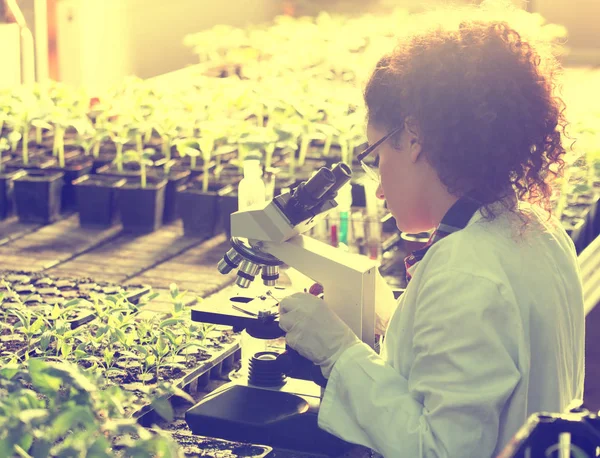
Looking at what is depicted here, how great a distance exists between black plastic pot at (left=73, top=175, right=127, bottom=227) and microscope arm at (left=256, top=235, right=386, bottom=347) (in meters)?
2.77

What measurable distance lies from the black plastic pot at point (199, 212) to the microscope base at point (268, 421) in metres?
2.49

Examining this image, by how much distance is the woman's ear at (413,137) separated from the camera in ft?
5.88

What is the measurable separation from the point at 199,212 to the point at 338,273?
2.69 metres

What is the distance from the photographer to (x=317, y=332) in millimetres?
1897

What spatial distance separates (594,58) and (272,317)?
34.2 ft

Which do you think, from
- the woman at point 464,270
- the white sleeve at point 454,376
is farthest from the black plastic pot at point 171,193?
the white sleeve at point 454,376

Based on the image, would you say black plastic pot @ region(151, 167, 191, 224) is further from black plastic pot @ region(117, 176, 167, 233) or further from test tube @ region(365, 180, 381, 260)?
test tube @ region(365, 180, 381, 260)

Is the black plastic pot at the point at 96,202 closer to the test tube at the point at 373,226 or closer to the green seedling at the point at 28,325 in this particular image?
the test tube at the point at 373,226

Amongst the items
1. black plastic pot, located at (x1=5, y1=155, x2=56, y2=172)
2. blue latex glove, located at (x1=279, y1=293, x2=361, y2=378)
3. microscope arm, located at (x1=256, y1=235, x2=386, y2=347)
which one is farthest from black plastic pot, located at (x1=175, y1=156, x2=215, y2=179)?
blue latex glove, located at (x1=279, y1=293, x2=361, y2=378)

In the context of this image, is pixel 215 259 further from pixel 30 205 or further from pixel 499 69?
pixel 499 69

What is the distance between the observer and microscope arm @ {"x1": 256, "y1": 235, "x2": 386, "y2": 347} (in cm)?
200

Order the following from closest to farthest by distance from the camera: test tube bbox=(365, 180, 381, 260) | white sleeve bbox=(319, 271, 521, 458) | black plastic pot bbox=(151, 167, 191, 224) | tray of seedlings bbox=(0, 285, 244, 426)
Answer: white sleeve bbox=(319, 271, 521, 458) → tray of seedlings bbox=(0, 285, 244, 426) → test tube bbox=(365, 180, 381, 260) → black plastic pot bbox=(151, 167, 191, 224)

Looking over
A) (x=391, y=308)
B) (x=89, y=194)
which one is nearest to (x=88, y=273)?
(x=89, y=194)

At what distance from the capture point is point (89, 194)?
15.3ft
